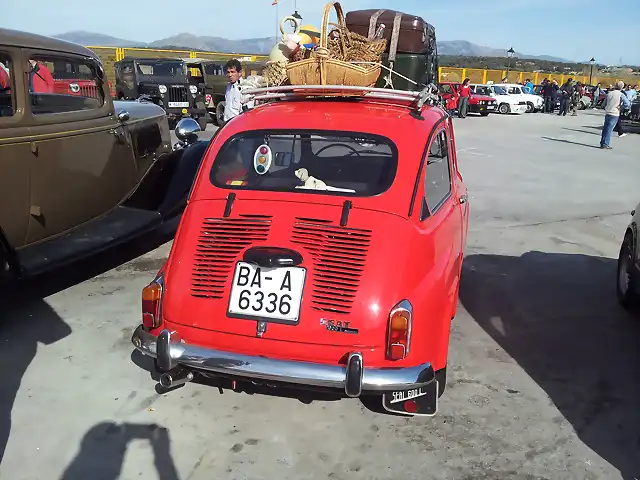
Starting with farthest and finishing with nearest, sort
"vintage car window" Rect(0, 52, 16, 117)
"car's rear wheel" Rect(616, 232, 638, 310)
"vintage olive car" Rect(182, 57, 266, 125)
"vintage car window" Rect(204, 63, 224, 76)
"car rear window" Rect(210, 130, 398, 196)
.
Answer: "vintage car window" Rect(204, 63, 224, 76), "vintage olive car" Rect(182, 57, 266, 125), "car's rear wheel" Rect(616, 232, 638, 310), "vintage car window" Rect(0, 52, 16, 117), "car rear window" Rect(210, 130, 398, 196)

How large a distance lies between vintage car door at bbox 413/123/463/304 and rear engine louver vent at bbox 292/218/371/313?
42 centimetres

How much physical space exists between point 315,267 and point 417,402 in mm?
876

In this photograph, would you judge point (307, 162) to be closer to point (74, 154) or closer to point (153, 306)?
point (153, 306)

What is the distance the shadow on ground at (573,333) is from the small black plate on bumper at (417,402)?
895 millimetres

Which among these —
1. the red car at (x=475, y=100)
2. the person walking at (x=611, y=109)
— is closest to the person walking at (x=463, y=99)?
the red car at (x=475, y=100)

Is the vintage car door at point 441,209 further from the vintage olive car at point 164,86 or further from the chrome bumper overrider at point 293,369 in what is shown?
the vintage olive car at point 164,86

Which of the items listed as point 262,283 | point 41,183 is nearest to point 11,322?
point 41,183

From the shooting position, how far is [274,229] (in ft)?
10.7

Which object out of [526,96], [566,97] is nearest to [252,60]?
[526,96]

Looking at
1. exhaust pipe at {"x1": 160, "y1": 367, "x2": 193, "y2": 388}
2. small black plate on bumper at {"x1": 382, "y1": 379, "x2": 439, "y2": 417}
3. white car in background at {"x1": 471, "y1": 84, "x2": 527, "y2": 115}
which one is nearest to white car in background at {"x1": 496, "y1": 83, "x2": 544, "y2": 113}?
white car in background at {"x1": 471, "y1": 84, "x2": 527, "y2": 115}

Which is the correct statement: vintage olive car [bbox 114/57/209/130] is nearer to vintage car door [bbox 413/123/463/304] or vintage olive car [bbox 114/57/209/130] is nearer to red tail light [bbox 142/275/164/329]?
vintage car door [bbox 413/123/463/304]

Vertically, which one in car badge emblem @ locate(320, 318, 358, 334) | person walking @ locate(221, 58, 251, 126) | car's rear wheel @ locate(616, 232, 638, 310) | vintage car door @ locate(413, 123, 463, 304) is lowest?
car's rear wheel @ locate(616, 232, 638, 310)

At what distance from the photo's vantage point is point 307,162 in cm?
376

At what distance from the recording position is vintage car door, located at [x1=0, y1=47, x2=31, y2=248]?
4.24 metres
